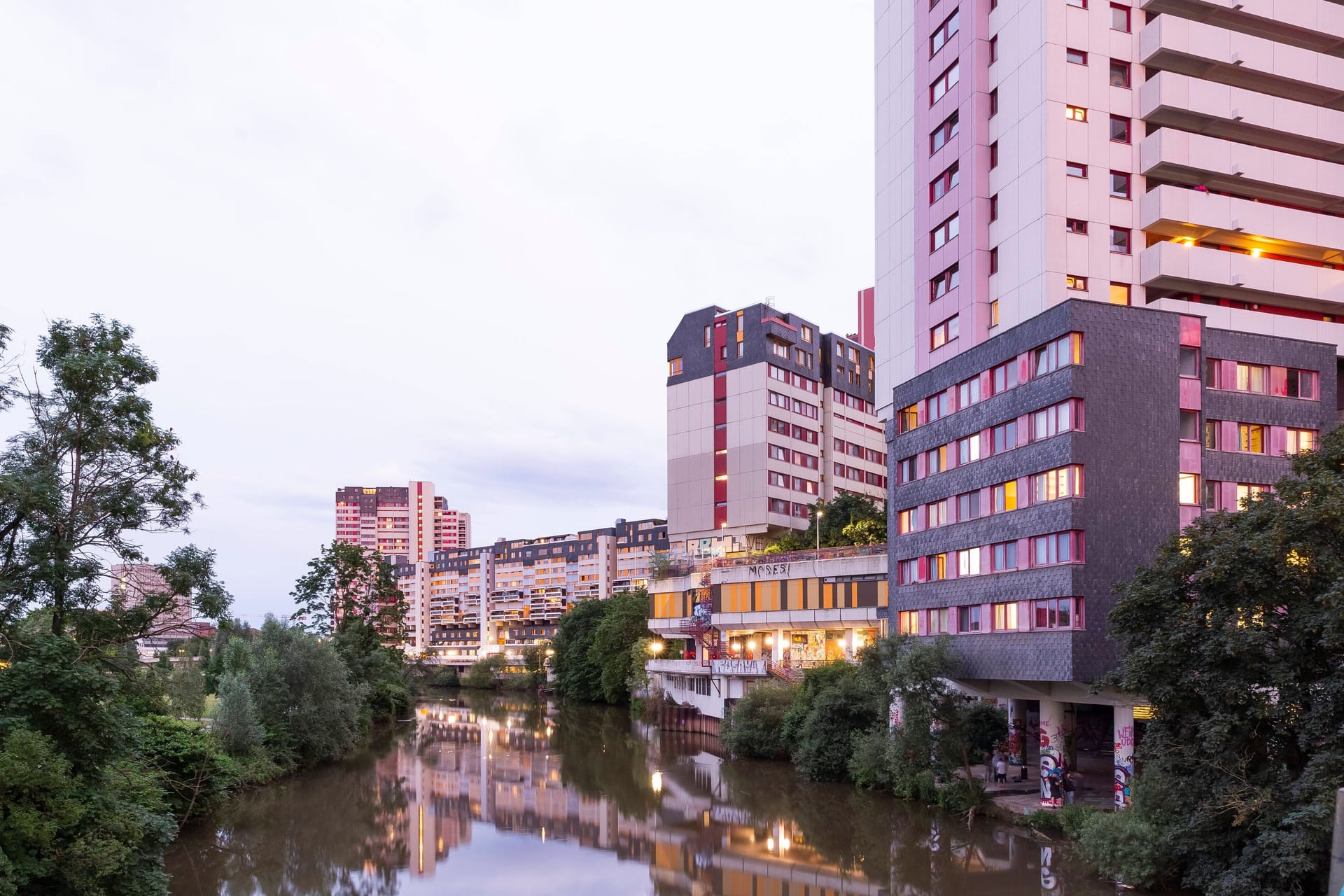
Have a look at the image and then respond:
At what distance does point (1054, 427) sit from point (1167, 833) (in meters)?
15.4

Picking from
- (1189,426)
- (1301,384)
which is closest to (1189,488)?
(1189,426)

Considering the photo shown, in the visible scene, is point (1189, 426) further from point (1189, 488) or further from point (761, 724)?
point (761, 724)

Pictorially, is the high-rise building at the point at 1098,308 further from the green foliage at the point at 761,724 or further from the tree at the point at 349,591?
the tree at the point at 349,591

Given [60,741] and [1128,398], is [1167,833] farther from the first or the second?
[60,741]

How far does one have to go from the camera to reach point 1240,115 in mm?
41938

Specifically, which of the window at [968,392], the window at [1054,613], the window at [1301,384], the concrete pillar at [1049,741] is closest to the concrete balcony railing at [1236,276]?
the window at [1301,384]

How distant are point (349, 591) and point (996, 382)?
58.1 metres

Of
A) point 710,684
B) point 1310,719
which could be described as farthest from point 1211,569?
point 710,684

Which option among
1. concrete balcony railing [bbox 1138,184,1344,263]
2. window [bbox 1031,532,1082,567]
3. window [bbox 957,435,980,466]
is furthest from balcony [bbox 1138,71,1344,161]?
window [bbox 1031,532,1082,567]

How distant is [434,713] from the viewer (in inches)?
4060

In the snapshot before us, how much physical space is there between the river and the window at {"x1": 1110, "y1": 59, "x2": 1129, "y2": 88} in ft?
95.1

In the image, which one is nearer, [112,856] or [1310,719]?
[112,856]

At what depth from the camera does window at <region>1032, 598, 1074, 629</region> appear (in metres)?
35.4

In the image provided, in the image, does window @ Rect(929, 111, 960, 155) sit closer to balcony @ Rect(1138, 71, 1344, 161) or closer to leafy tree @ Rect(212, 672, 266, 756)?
balcony @ Rect(1138, 71, 1344, 161)
